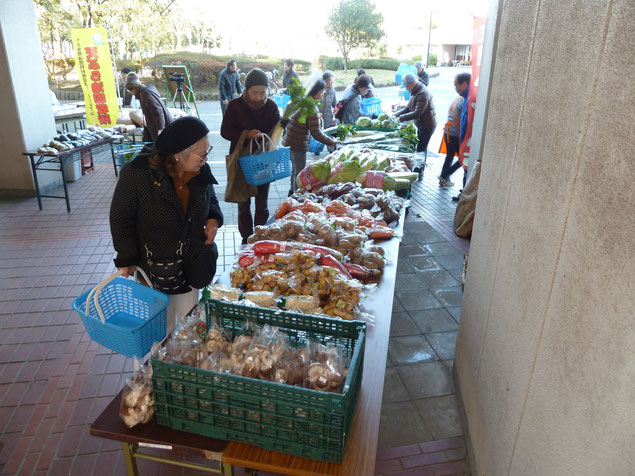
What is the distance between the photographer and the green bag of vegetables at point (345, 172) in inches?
201

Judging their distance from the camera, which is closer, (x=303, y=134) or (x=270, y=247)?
(x=270, y=247)

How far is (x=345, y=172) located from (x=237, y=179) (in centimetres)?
125

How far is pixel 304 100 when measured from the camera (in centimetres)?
549

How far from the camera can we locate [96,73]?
10.7 m

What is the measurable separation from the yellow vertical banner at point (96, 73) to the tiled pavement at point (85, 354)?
4917 millimetres

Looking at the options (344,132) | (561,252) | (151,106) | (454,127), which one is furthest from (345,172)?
(151,106)

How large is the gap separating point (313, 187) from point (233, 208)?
2.58 meters

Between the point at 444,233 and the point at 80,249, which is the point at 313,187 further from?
the point at 80,249

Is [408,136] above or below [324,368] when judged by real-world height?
above

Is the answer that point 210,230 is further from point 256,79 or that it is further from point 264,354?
point 256,79

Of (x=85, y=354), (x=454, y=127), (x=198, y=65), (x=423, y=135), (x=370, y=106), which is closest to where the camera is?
(x=85, y=354)

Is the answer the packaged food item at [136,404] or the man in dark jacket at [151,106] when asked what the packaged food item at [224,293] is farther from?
the man in dark jacket at [151,106]

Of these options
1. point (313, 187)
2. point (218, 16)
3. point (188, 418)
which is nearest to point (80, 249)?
point (313, 187)

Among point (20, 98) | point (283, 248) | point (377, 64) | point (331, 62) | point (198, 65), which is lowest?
point (283, 248)
